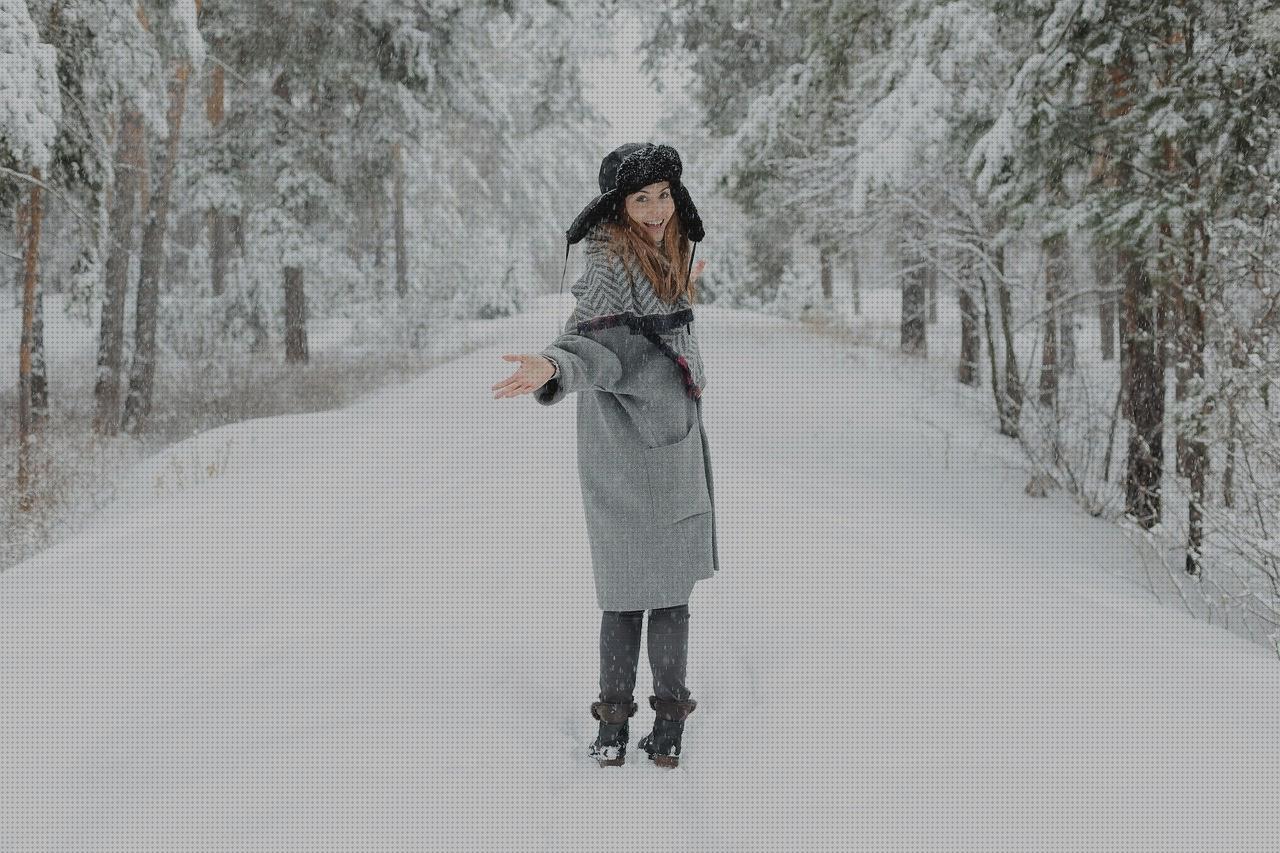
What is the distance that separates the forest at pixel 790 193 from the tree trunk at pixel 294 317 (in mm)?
69

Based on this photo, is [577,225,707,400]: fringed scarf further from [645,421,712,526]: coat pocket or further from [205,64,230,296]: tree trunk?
[205,64,230,296]: tree trunk

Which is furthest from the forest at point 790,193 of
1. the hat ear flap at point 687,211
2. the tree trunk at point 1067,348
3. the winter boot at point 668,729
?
the hat ear flap at point 687,211

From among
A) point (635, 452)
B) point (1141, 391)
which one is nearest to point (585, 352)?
point (635, 452)

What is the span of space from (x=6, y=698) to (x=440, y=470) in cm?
386

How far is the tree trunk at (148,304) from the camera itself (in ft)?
33.8

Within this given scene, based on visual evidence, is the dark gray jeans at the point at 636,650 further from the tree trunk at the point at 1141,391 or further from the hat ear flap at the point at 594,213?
the tree trunk at the point at 1141,391

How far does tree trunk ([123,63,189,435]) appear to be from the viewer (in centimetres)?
1031

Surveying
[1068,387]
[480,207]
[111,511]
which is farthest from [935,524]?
[480,207]

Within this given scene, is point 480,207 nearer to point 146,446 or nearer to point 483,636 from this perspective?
point 146,446

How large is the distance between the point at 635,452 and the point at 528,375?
0.51 metres

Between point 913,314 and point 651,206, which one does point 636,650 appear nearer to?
point 651,206

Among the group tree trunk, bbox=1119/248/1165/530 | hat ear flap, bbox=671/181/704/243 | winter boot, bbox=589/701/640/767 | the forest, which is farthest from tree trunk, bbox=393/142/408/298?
winter boot, bbox=589/701/640/767

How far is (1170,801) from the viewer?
244cm

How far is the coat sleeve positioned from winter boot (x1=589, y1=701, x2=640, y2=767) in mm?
1015
